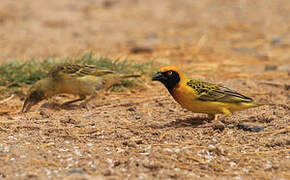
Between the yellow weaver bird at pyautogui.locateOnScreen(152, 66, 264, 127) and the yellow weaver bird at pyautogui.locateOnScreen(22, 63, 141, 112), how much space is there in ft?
5.32

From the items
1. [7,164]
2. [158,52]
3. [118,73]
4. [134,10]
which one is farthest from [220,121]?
[134,10]

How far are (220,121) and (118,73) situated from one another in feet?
6.80

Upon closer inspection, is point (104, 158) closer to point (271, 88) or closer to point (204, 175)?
point (204, 175)

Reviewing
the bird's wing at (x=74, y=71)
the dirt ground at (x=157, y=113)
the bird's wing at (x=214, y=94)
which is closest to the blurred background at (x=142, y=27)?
the dirt ground at (x=157, y=113)

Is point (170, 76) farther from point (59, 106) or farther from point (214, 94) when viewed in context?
point (59, 106)

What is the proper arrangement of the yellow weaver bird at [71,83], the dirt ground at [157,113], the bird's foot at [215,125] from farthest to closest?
the yellow weaver bird at [71,83] < the bird's foot at [215,125] < the dirt ground at [157,113]

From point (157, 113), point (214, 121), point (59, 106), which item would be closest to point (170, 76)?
point (214, 121)

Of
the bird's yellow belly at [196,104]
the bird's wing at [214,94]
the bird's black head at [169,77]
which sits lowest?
the bird's yellow belly at [196,104]

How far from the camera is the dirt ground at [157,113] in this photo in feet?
13.6

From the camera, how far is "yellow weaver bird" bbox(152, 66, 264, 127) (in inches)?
206

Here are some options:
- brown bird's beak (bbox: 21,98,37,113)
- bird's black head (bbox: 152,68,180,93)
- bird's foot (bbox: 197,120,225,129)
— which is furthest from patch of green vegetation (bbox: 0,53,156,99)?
bird's foot (bbox: 197,120,225,129)

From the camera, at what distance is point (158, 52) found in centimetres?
1064

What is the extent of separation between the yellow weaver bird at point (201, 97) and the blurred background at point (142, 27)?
15.4ft

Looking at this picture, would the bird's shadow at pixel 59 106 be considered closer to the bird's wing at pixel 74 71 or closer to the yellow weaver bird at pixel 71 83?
the yellow weaver bird at pixel 71 83
